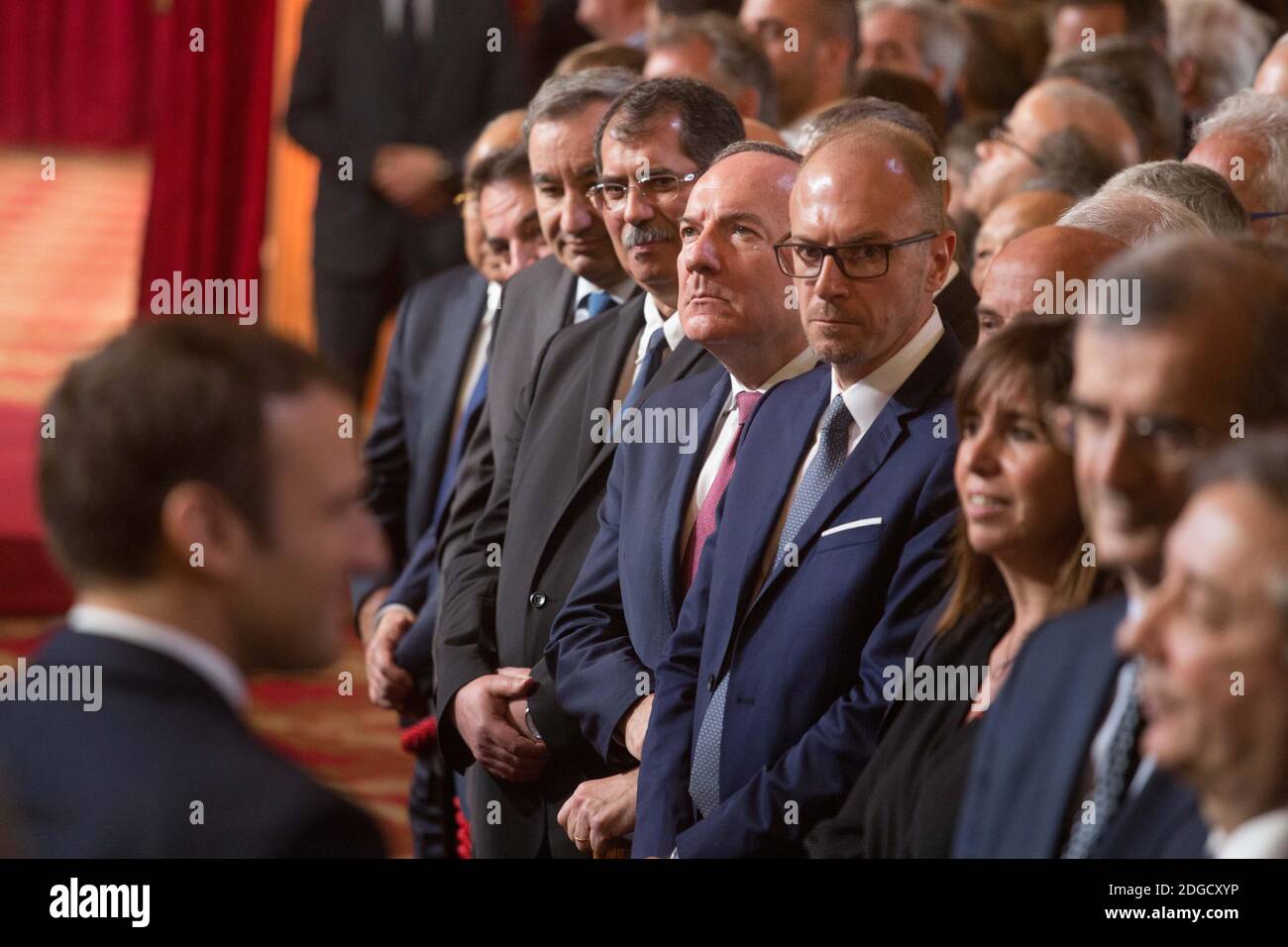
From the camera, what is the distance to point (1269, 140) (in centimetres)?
337

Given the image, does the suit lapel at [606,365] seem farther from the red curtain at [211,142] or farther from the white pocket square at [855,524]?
the red curtain at [211,142]

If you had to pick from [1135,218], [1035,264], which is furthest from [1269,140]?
[1035,264]

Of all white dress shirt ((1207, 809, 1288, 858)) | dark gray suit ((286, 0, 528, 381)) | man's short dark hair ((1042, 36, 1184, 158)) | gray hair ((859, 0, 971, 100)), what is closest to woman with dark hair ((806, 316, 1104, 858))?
white dress shirt ((1207, 809, 1288, 858))

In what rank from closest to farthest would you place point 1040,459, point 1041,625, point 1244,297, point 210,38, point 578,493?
1. point 1244,297
2. point 1041,625
3. point 1040,459
4. point 578,493
5. point 210,38

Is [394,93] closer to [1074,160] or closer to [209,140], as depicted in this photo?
[209,140]

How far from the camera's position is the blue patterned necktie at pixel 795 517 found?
2621 mm

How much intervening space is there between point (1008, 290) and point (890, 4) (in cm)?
316

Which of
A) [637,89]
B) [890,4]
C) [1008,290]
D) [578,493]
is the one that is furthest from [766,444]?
[890,4]

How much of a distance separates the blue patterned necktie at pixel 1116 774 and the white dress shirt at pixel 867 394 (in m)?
0.92

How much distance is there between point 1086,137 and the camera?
13.6ft

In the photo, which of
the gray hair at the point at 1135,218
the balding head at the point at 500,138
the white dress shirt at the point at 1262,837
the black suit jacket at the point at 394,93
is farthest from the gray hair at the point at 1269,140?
the black suit jacket at the point at 394,93

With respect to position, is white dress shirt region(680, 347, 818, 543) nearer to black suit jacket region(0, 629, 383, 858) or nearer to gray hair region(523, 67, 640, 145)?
gray hair region(523, 67, 640, 145)

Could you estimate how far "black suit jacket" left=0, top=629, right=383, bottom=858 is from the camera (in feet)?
4.92
